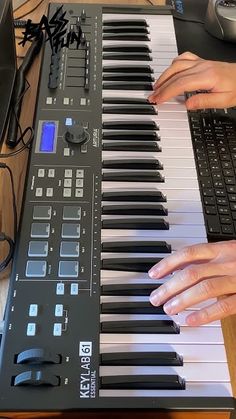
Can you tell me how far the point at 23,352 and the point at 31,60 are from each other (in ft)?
2.32

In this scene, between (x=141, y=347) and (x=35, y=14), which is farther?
(x=35, y=14)

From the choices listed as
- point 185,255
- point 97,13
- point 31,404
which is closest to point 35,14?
point 97,13

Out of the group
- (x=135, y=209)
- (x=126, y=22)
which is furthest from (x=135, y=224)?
(x=126, y=22)

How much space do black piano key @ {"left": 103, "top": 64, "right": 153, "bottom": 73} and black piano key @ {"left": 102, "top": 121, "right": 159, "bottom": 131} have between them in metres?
0.16

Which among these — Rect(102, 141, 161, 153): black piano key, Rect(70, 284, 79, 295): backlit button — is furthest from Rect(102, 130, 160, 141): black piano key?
Rect(70, 284, 79, 295): backlit button

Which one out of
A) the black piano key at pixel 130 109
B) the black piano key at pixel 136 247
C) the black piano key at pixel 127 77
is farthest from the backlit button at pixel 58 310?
the black piano key at pixel 127 77

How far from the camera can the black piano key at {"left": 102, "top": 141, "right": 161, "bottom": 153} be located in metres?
0.97

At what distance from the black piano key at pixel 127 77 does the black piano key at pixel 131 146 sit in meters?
0.19

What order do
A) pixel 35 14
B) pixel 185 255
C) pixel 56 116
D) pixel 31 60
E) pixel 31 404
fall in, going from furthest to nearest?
pixel 35 14 → pixel 31 60 → pixel 56 116 → pixel 185 255 → pixel 31 404

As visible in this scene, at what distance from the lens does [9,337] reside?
2.29 feet

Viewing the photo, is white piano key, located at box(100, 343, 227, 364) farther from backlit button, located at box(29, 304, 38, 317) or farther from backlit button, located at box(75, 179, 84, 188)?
backlit button, located at box(75, 179, 84, 188)

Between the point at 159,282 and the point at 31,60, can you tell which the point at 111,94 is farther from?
the point at 159,282

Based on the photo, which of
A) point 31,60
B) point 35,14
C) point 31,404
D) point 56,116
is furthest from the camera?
point 35,14

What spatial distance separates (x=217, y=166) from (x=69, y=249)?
31 cm
